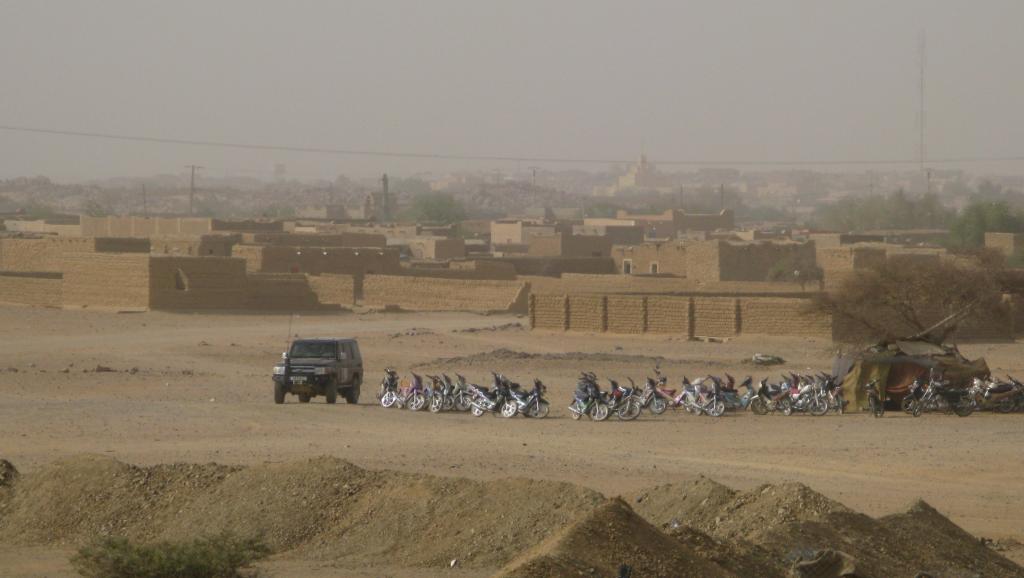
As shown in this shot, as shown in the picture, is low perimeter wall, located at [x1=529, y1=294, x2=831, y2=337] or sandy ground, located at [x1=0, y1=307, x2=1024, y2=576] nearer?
sandy ground, located at [x1=0, y1=307, x2=1024, y2=576]

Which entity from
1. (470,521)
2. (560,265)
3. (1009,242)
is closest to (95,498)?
(470,521)

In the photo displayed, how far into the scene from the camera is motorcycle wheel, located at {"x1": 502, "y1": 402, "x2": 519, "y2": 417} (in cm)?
2659

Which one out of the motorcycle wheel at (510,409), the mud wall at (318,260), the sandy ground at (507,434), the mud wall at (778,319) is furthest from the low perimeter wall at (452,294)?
the motorcycle wheel at (510,409)

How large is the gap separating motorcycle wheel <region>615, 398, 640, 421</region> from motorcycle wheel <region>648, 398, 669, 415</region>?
85 cm

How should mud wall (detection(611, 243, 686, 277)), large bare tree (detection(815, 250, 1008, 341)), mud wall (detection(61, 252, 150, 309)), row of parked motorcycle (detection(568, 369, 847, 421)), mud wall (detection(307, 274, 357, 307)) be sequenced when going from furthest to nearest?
mud wall (detection(611, 243, 686, 277)) < mud wall (detection(307, 274, 357, 307)) < mud wall (detection(61, 252, 150, 309)) < large bare tree (detection(815, 250, 1008, 341)) < row of parked motorcycle (detection(568, 369, 847, 421))

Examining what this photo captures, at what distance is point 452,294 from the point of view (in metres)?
54.7

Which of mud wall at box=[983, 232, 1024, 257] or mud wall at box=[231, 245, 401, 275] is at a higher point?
mud wall at box=[983, 232, 1024, 257]

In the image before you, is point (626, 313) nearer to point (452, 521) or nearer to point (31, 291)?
point (31, 291)

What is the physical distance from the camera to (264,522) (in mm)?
15594

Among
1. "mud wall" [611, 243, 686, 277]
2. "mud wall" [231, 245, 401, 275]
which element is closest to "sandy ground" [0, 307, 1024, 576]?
"mud wall" [231, 245, 401, 275]

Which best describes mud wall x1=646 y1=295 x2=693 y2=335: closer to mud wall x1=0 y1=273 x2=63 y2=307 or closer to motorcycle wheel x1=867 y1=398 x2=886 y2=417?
motorcycle wheel x1=867 y1=398 x2=886 y2=417

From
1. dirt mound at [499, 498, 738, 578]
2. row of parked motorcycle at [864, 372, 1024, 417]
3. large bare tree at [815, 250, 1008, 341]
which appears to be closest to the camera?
dirt mound at [499, 498, 738, 578]

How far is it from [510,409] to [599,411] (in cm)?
151

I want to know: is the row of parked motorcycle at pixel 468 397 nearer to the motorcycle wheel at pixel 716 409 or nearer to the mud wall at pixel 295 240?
the motorcycle wheel at pixel 716 409
